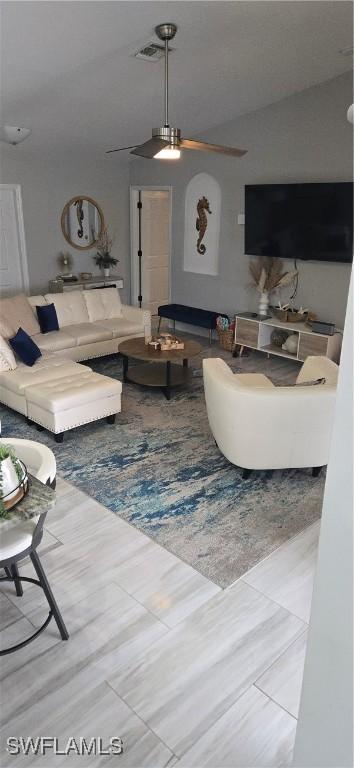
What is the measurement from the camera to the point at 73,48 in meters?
3.78

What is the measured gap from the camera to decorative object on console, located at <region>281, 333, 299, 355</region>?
598 centimetres

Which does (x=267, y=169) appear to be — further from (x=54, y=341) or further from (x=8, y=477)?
(x=8, y=477)

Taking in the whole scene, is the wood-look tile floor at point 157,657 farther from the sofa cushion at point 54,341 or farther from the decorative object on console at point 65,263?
the decorative object on console at point 65,263

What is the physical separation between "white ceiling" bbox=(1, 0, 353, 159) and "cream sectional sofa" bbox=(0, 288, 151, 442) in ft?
6.20

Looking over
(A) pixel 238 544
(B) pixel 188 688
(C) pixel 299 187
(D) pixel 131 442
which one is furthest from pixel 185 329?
(B) pixel 188 688

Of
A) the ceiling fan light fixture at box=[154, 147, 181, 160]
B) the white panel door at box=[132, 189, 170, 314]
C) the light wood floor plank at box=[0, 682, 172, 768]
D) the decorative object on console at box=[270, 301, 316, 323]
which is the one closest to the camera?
the light wood floor plank at box=[0, 682, 172, 768]

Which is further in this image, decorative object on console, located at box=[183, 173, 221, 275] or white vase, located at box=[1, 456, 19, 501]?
decorative object on console, located at box=[183, 173, 221, 275]

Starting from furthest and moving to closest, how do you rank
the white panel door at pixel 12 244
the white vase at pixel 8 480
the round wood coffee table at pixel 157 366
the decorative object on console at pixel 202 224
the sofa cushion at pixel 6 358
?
the decorative object on console at pixel 202 224, the white panel door at pixel 12 244, the round wood coffee table at pixel 157 366, the sofa cushion at pixel 6 358, the white vase at pixel 8 480

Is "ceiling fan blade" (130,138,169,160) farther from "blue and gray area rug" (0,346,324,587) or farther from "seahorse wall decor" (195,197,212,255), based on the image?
"seahorse wall decor" (195,197,212,255)

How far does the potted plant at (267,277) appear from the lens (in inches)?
246

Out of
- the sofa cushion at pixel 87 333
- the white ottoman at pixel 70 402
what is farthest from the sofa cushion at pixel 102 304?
the white ottoman at pixel 70 402

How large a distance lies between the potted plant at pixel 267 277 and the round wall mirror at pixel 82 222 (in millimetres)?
2493

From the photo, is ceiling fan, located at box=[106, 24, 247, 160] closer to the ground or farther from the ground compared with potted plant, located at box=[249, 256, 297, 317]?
farther from the ground

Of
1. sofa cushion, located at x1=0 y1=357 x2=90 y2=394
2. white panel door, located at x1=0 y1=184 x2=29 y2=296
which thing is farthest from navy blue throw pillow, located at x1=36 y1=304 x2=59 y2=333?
white panel door, located at x1=0 y1=184 x2=29 y2=296
